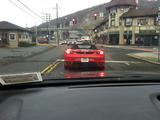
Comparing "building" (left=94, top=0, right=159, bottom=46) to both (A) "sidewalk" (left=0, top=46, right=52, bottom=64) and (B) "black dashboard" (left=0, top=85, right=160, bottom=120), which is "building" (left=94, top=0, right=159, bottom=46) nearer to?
(A) "sidewalk" (left=0, top=46, right=52, bottom=64)

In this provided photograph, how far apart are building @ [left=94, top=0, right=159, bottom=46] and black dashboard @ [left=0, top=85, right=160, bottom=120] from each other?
4108 centimetres

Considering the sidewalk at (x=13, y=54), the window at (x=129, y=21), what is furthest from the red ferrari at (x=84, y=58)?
the window at (x=129, y=21)

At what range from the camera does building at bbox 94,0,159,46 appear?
42206 millimetres

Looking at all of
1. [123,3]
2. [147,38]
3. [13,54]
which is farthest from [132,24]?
[13,54]

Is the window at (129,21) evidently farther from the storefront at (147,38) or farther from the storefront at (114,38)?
the storefront at (147,38)

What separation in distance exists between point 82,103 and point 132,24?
45.1 meters

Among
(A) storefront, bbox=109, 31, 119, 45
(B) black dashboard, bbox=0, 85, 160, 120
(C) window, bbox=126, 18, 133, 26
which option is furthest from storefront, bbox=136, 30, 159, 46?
(B) black dashboard, bbox=0, 85, 160, 120

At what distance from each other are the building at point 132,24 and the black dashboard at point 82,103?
4108 centimetres

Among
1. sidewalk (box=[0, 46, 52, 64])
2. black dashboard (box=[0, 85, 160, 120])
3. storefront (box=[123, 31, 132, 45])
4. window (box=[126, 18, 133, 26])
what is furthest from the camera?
storefront (box=[123, 31, 132, 45])

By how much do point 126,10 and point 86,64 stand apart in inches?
1715

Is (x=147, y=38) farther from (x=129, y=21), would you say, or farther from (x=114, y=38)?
(x=114, y=38)

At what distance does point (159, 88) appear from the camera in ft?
7.94

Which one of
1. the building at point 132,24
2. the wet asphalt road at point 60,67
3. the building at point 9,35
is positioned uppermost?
the building at point 132,24

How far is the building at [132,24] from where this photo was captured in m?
42.2
